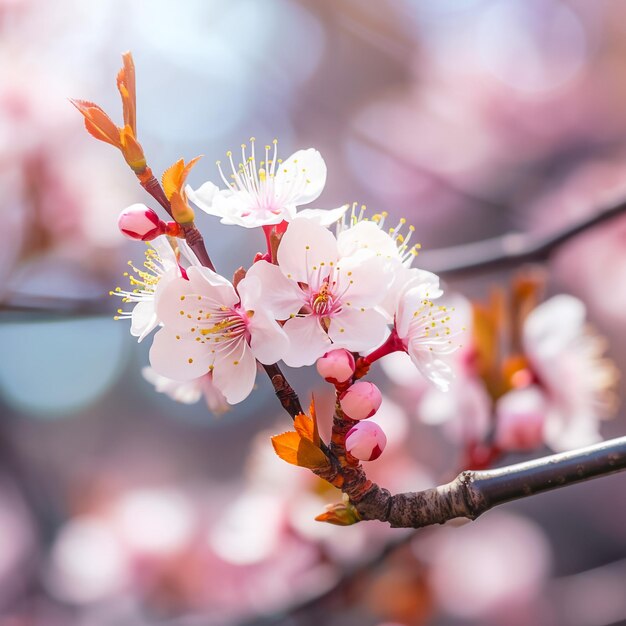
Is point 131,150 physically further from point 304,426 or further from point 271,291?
point 304,426

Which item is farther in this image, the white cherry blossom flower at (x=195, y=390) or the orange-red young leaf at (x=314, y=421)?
the white cherry blossom flower at (x=195, y=390)

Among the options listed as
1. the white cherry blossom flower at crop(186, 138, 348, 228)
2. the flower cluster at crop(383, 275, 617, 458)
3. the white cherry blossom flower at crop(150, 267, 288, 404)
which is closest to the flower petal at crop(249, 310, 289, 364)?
the white cherry blossom flower at crop(150, 267, 288, 404)

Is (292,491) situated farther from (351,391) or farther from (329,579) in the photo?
(351,391)

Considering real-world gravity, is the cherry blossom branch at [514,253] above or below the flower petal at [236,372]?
above

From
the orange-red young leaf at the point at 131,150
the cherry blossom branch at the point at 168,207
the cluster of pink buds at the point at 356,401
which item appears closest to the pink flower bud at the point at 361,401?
the cluster of pink buds at the point at 356,401

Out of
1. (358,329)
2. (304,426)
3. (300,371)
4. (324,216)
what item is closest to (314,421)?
(304,426)

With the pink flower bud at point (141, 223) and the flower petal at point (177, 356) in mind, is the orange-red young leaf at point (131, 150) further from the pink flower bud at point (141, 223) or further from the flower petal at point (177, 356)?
the flower petal at point (177, 356)
